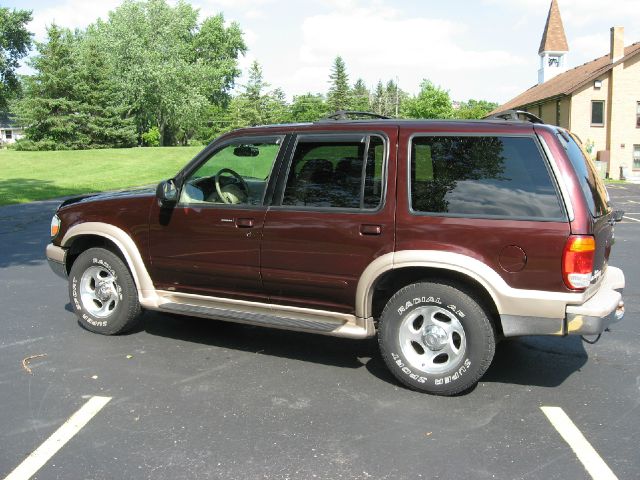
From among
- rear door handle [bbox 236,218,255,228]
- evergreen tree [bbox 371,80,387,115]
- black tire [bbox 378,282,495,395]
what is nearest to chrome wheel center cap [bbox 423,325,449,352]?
black tire [bbox 378,282,495,395]

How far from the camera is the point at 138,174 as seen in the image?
32.0 metres

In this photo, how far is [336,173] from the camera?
462 cm

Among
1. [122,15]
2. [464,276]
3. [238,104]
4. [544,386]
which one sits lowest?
[544,386]

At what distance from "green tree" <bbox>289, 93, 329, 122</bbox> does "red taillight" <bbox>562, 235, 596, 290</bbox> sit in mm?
84715

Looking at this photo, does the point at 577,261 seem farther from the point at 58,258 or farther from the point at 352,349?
the point at 58,258

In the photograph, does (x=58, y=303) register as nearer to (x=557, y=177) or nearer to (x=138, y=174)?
(x=557, y=177)

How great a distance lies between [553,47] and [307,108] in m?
41.5

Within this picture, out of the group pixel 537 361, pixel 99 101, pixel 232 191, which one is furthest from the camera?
pixel 99 101

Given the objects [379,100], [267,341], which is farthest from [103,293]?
[379,100]

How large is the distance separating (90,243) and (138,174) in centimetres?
2745

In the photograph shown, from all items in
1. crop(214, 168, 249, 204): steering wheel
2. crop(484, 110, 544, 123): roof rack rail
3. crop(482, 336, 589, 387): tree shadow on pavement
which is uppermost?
crop(484, 110, 544, 123): roof rack rail

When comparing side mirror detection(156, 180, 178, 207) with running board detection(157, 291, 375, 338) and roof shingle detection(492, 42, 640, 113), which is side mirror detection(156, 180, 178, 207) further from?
roof shingle detection(492, 42, 640, 113)

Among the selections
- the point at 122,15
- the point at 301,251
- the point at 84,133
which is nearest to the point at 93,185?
the point at 301,251

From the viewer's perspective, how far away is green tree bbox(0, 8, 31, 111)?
2052 inches
